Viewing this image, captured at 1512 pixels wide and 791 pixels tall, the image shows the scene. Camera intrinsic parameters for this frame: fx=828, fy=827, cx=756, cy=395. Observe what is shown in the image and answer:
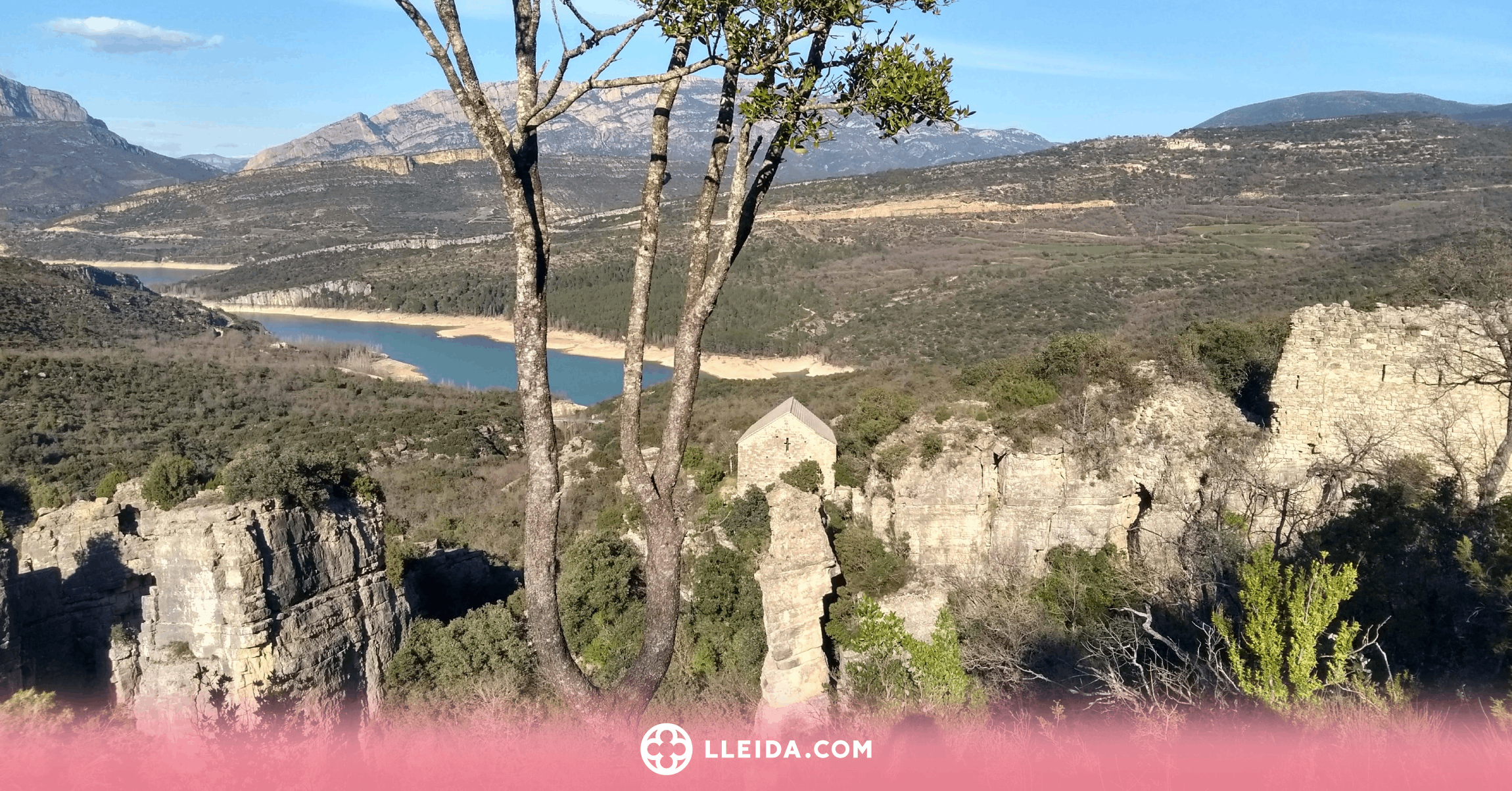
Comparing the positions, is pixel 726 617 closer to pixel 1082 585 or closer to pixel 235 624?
pixel 1082 585

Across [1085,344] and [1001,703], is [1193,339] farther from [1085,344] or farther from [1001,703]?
[1001,703]

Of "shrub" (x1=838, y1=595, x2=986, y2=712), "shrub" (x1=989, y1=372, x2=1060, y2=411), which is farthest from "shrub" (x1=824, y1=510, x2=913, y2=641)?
"shrub" (x1=989, y1=372, x2=1060, y2=411)

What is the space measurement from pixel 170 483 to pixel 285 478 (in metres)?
6.06

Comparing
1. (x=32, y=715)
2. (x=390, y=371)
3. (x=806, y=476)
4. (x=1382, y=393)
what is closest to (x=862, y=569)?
(x=806, y=476)

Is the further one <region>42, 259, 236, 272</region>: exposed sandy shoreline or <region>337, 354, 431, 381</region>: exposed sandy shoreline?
<region>42, 259, 236, 272</region>: exposed sandy shoreline

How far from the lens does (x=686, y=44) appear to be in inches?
173

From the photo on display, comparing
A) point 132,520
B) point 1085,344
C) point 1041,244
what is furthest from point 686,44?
point 1041,244

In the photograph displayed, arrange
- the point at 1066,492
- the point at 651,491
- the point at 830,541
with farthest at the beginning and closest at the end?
the point at 830,541, the point at 1066,492, the point at 651,491

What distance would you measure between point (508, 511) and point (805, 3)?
16.0m

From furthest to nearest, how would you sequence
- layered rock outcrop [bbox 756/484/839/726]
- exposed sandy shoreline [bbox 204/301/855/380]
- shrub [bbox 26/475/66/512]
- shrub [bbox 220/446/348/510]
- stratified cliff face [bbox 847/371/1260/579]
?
exposed sandy shoreline [bbox 204/301/855/380], shrub [bbox 26/475/66/512], stratified cliff face [bbox 847/371/1260/579], layered rock outcrop [bbox 756/484/839/726], shrub [bbox 220/446/348/510]

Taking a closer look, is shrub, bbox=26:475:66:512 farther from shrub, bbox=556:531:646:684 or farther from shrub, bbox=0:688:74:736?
shrub, bbox=0:688:74:736

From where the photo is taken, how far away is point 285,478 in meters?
7.16

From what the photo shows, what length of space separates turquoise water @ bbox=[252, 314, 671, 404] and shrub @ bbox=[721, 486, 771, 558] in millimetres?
29294

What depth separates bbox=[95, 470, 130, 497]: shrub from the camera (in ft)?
44.8
